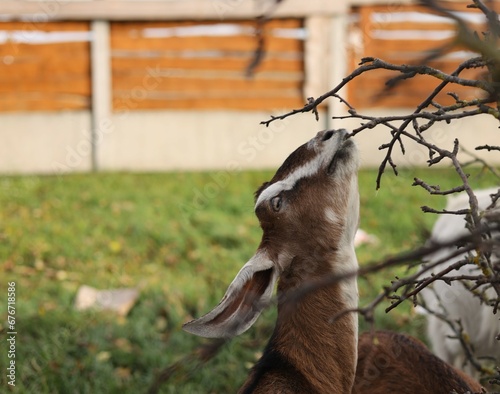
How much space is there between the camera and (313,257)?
2652 mm

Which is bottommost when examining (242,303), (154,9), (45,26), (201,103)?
(242,303)

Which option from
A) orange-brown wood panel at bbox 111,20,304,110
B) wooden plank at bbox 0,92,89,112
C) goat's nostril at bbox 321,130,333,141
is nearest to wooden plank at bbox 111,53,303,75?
orange-brown wood panel at bbox 111,20,304,110

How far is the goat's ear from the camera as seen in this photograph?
2.21m

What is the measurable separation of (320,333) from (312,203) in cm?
45

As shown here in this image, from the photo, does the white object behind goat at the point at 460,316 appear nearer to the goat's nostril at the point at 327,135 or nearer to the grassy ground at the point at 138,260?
the grassy ground at the point at 138,260

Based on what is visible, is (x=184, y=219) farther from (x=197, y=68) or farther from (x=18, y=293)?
(x=197, y=68)

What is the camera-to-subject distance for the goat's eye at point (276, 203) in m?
2.65

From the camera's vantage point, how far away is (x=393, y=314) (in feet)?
17.9

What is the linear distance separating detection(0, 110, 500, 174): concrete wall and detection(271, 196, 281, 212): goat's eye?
8987mm

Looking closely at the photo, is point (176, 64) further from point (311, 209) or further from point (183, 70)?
point (311, 209)

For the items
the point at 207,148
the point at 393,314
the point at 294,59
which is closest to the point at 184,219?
the point at 393,314

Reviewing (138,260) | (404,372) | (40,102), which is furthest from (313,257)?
(40,102)

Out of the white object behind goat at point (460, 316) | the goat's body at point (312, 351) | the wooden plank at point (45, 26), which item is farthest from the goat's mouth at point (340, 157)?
the wooden plank at point (45, 26)

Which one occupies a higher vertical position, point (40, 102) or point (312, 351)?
point (40, 102)
